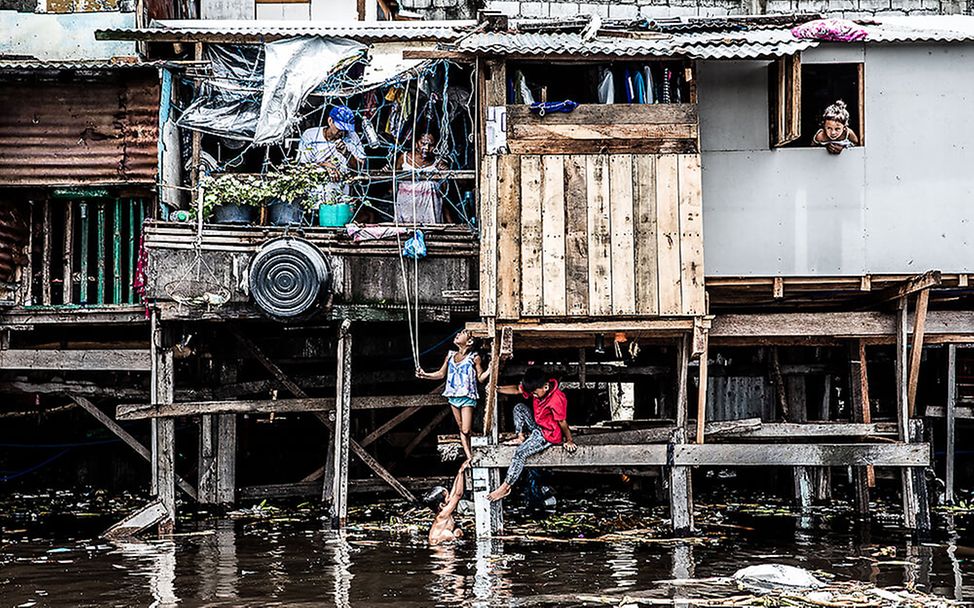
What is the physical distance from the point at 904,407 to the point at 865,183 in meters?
2.68

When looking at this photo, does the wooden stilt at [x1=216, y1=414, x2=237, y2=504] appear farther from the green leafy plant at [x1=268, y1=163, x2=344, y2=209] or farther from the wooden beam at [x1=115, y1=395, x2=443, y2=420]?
the green leafy plant at [x1=268, y1=163, x2=344, y2=209]

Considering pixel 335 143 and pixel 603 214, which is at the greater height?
pixel 335 143

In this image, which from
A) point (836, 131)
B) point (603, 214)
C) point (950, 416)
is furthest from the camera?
point (950, 416)

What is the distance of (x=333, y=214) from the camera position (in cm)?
1670

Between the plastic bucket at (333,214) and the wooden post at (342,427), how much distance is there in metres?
1.40

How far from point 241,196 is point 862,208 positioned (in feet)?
24.2

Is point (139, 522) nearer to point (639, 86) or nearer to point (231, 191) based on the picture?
point (231, 191)

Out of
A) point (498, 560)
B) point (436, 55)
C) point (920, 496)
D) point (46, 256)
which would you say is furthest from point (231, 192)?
point (920, 496)

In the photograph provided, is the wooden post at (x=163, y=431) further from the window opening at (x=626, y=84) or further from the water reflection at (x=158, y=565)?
the window opening at (x=626, y=84)

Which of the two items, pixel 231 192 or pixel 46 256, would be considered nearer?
pixel 231 192

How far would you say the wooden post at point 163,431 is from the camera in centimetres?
1661

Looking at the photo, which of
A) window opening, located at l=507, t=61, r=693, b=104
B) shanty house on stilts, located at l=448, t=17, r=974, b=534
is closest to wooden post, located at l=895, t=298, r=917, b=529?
shanty house on stilts, located at l=448, t=17, r=974, b=534

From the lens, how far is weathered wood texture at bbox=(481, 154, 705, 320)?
1497 cm

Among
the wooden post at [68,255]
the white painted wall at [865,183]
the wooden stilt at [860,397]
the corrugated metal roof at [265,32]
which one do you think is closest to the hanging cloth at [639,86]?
the white painted wall at [865,183]
